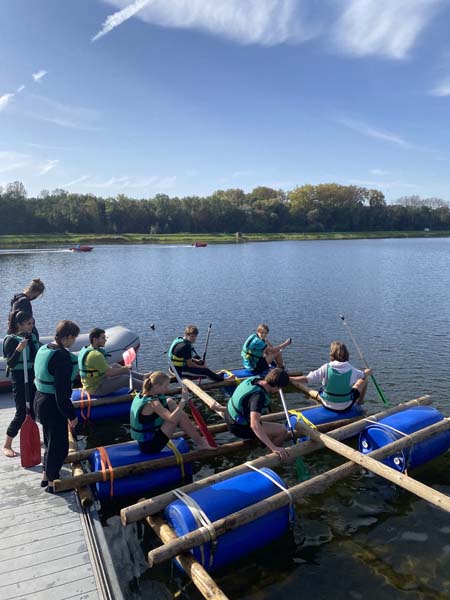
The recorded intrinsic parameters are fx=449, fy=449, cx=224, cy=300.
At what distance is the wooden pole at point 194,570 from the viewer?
4430 millimetres

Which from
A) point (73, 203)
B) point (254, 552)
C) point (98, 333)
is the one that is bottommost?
point (254, 552)

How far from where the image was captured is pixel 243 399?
285 inches

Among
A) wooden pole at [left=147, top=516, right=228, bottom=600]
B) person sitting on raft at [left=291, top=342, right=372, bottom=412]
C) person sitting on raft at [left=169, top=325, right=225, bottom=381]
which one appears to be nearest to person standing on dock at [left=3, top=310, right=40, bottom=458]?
wooden pole at [left=147, top=516, right=228, bottom=600]

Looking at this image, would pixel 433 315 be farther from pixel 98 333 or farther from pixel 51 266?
pixel 51 266

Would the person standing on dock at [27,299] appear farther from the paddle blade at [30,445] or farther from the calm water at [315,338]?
the calm water at [315,338]

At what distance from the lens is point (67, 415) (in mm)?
6145

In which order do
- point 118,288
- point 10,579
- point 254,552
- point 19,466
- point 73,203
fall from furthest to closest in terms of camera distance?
point 73,203 → point 118,288 → point 19,466 → point 254,552 → point 10,579

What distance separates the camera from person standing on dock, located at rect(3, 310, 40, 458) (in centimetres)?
738

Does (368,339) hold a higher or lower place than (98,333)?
lower

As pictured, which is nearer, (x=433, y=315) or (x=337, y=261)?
(x=433, y=315)

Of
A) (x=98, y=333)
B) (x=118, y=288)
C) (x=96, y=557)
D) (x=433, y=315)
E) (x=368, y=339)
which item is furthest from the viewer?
(x=118, y=288)

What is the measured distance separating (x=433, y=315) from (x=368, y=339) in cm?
579

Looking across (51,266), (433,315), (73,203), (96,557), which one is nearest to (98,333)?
(96,557)

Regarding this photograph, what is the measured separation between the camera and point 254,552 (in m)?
5.92
